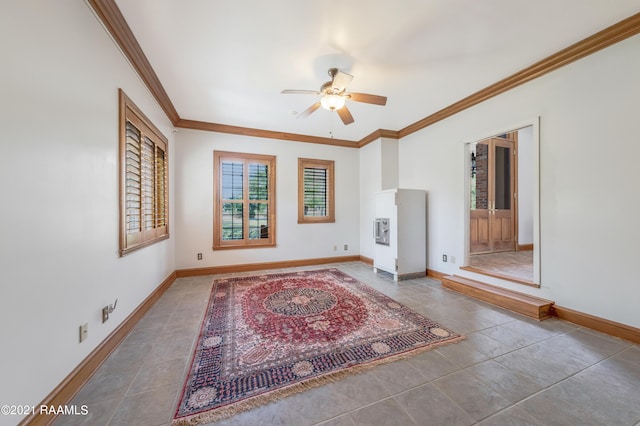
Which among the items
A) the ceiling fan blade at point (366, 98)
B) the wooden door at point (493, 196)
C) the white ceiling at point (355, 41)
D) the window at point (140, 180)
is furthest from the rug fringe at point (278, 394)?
the wooden door at point (493, 196)

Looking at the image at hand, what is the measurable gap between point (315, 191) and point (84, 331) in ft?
13.3

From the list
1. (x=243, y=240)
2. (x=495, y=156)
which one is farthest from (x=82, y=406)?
(x=495, y=156)

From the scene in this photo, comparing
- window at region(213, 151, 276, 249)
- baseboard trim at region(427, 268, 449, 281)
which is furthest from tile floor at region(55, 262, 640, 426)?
window at region(213, 151, 276, 249)

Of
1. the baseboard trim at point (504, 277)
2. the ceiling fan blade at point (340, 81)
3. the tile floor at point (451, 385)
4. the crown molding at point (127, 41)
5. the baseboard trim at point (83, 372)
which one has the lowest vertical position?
the tile floor at point (451, 385)

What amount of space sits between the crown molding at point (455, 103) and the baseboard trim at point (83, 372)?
2.56 metres

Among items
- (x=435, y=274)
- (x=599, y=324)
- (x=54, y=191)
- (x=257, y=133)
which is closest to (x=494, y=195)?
(x=435, y=274)

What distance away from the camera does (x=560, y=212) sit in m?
2.50

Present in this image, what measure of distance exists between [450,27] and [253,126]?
11.2 ft

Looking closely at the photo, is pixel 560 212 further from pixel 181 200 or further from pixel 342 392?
pixel 181 200

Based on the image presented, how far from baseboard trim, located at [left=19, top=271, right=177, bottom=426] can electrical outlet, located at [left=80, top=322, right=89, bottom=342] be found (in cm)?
15

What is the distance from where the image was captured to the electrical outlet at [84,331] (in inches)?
63.7

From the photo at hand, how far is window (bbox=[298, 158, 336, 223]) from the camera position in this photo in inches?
197

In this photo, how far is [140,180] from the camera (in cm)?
263

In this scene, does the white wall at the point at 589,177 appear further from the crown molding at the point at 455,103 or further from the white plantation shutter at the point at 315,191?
the white plantation shutter at the point at 315,191
